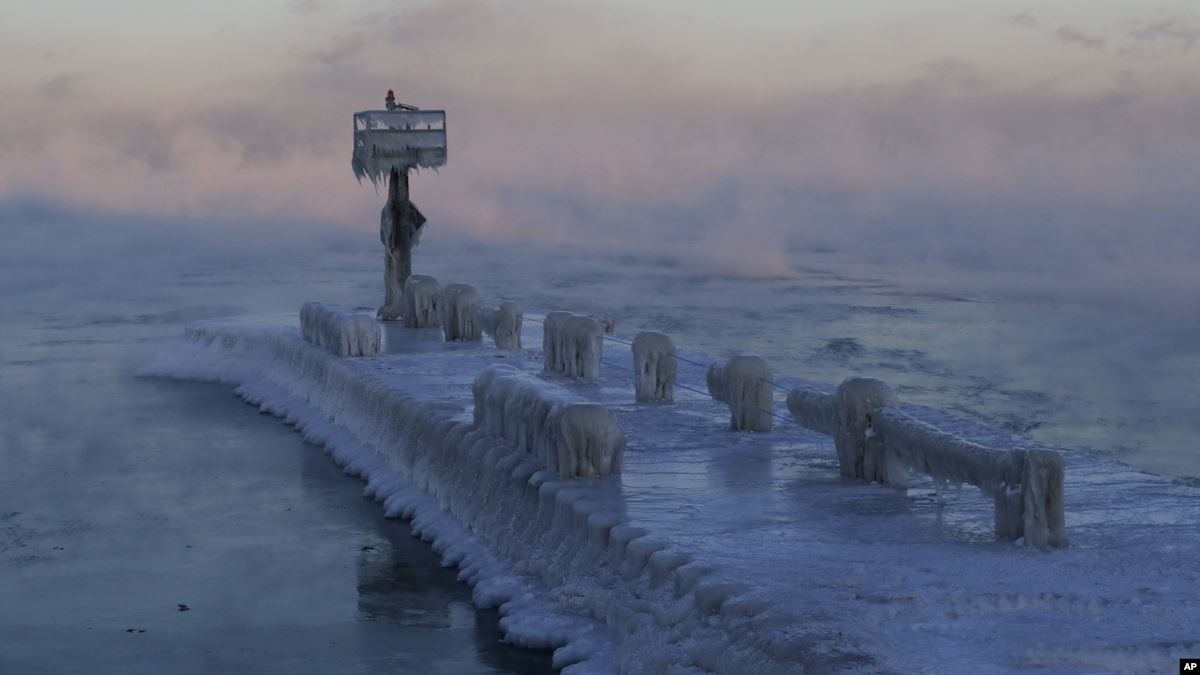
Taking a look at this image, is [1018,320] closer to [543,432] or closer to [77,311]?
[77,311]

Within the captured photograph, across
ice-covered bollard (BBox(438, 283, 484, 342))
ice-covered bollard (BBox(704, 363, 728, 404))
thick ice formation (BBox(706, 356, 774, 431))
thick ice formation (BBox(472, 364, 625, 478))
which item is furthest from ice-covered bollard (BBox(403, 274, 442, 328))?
thick ice formation (BBox(472, 364, 625, 478))

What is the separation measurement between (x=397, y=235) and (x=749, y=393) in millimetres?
12161

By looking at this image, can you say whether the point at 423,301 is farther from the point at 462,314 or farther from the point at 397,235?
the point at 462,314

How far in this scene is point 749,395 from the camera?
1369 cm

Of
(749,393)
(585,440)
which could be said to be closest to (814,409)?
(749,393)

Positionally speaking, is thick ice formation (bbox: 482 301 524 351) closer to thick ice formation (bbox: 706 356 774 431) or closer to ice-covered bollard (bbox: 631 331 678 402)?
ice-covered bollard (bbox: 631 331 678 402)

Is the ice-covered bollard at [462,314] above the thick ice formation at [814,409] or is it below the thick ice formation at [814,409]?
above

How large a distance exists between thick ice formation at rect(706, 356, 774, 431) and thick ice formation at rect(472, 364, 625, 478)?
1.91 meters

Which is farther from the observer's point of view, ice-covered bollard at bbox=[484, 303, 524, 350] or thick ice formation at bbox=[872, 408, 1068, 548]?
ice-covered bollard at bbox=[484, 303, 524, 350]

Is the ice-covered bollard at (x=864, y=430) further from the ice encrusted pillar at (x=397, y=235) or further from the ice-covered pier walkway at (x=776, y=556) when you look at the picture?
the ice encrusted pillar at (x=397, y=235)

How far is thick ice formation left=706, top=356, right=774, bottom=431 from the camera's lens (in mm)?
13656

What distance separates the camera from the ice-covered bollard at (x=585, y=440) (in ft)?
37.0

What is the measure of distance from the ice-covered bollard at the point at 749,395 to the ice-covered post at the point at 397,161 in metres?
11.5

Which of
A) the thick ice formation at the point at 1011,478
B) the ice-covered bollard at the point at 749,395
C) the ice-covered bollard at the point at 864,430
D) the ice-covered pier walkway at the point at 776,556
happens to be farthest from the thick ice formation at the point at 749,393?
the thick ice formation at the point at 1011,478
